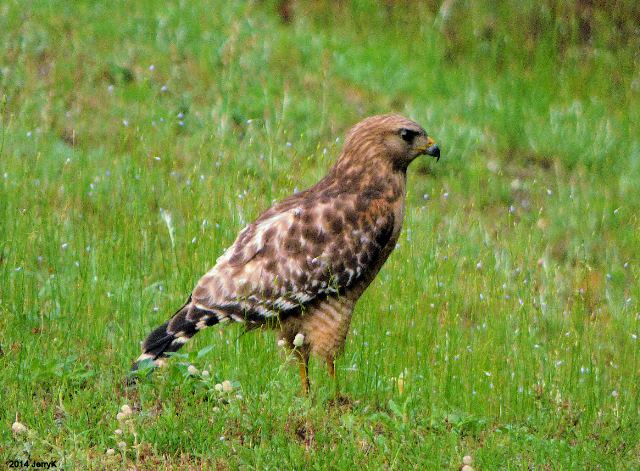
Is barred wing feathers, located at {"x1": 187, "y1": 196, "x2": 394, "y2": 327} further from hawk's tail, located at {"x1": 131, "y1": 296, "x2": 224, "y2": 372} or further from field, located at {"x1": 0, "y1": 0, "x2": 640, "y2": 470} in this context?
field, located at {"x1": 0, "y1": 0, "x2": 640, "y2": 470}

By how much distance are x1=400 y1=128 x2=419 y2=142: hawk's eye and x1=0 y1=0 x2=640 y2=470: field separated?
0.73 metres

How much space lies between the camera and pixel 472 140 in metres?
A: 10.5

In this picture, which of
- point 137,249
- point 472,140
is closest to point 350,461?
point 137,249

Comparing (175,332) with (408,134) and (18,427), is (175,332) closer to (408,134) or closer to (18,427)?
(18,427)

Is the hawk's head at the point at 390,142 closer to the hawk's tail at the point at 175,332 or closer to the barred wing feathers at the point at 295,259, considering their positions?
the barred wing feathers at the point at 295,259

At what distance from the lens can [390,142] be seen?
6613 mm

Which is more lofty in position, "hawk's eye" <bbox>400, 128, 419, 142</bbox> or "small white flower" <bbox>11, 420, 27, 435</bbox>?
"hawk's eye" <bbox>400, 128, 419, 142</bbox>

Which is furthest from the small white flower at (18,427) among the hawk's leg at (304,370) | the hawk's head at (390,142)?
the hawk's head at (390,142)

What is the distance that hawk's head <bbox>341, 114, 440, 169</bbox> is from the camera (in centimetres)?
660

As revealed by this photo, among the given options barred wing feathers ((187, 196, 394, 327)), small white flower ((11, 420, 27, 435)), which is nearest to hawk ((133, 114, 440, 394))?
barred wing feathers ((187, 196, 394, 327))

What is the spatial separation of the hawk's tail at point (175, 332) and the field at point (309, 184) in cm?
15


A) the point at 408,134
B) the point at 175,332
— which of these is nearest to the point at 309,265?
the point at 175,332

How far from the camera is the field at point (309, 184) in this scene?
534cm

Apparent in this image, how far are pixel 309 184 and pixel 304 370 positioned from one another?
3.25m
